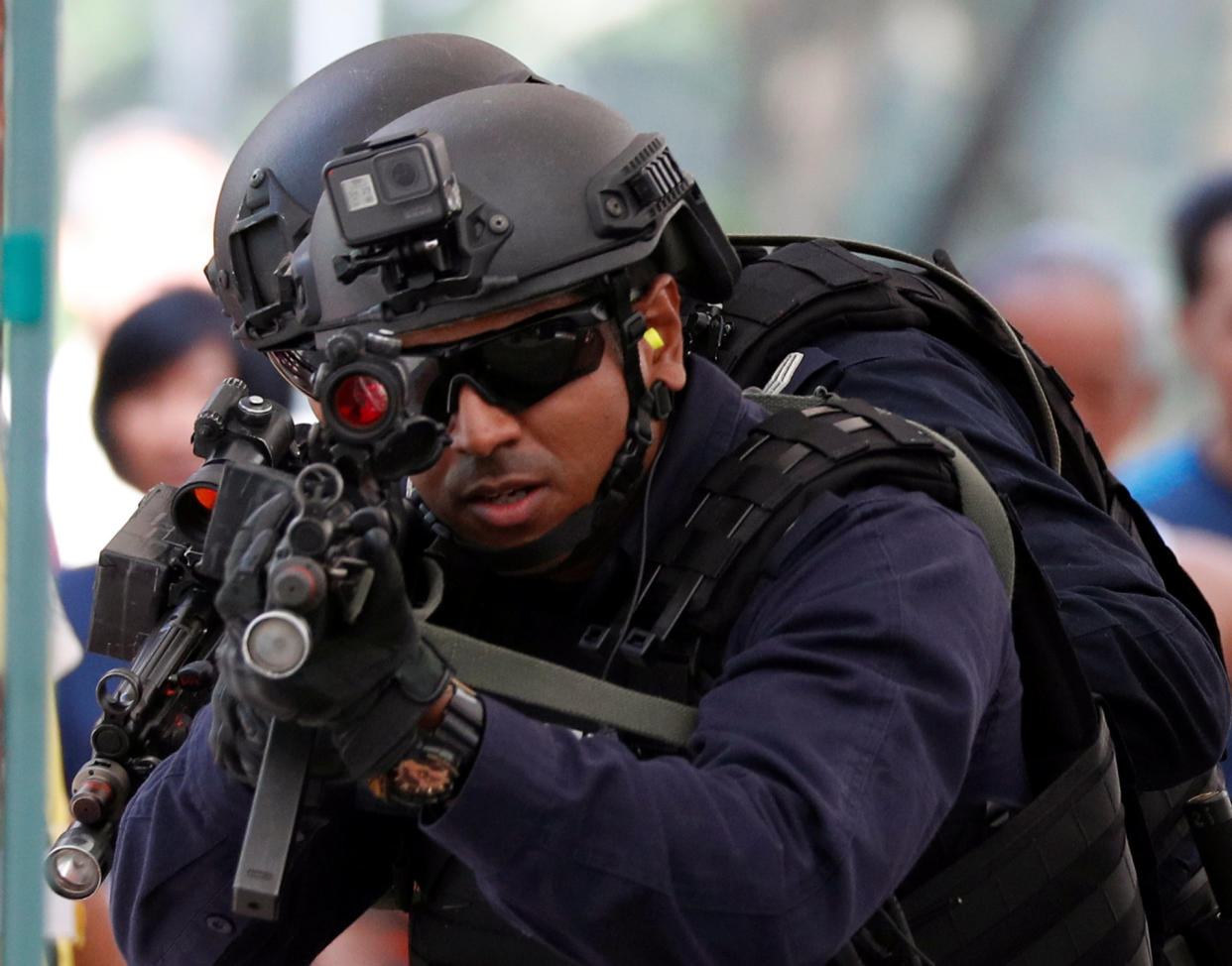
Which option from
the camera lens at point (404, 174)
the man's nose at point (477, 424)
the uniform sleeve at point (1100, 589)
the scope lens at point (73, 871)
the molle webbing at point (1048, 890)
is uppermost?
the camera lens at point (404, 174)

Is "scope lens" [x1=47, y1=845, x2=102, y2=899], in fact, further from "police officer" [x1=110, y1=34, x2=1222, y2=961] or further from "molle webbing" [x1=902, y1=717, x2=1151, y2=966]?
"molle webbing" [x1=902, y1=717, x2=1151, y2=966]

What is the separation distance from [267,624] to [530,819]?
308 millimetres

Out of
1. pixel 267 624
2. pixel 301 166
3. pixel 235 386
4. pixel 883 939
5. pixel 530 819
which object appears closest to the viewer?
pixel 267 624

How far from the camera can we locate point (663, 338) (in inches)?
92.4

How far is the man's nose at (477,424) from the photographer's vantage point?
6.99ft

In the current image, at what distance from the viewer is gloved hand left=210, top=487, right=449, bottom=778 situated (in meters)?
1.62

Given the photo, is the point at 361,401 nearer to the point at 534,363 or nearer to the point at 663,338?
the point at 534,363

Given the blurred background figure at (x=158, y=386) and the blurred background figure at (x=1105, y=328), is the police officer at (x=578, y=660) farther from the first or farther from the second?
the blurred background figure at (x=158, y=386)

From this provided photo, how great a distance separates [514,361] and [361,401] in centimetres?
45

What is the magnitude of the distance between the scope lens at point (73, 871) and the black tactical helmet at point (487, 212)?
2.18 feet

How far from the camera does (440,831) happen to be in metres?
1.75

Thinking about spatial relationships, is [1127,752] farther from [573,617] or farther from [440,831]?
[440,831]

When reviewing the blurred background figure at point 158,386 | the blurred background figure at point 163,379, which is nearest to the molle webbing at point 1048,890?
the blurred background figure at point 158,386

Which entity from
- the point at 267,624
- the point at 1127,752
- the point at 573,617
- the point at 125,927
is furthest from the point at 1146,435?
the point at 267,624
